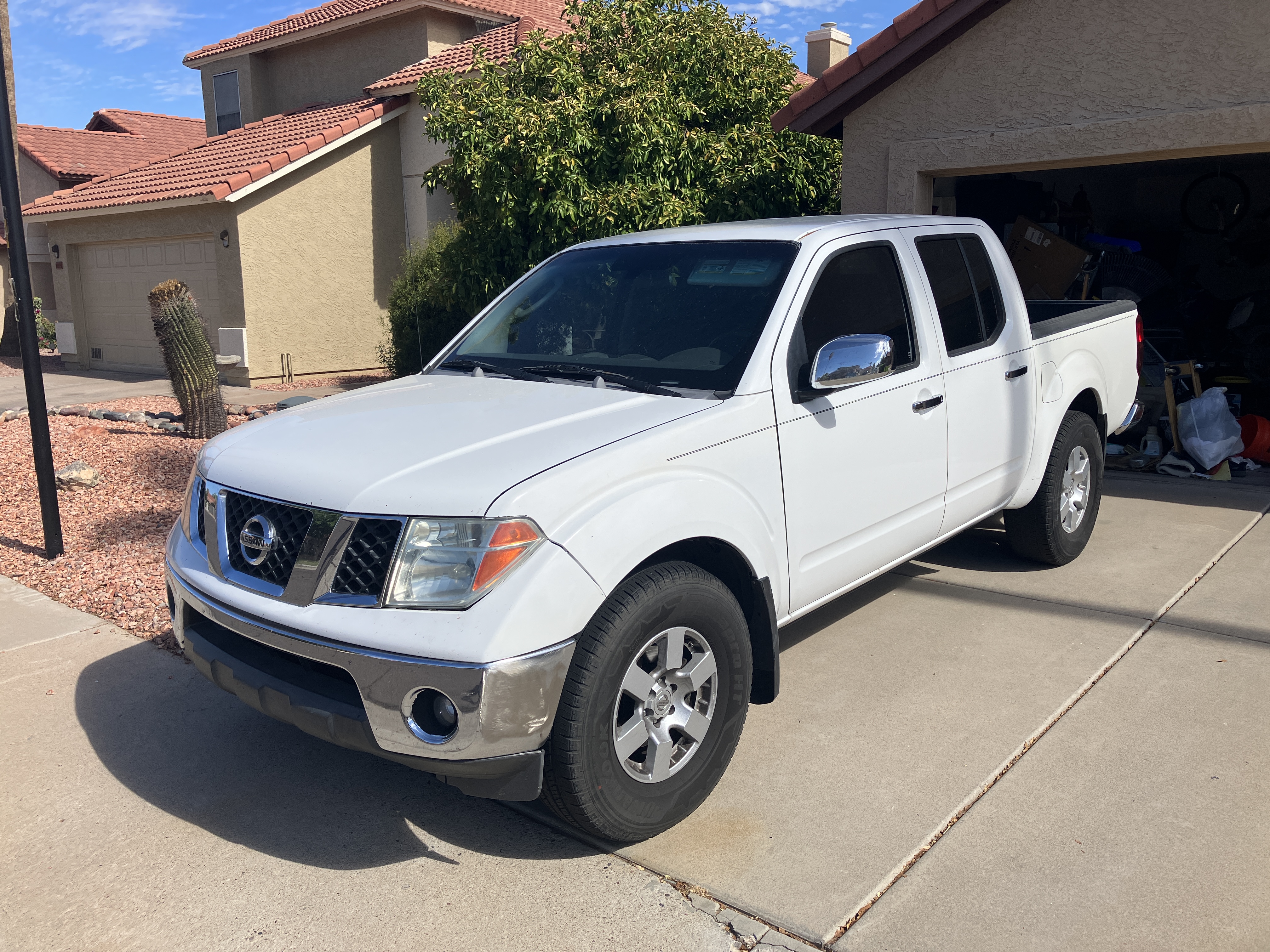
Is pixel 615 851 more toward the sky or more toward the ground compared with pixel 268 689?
more toward the ground

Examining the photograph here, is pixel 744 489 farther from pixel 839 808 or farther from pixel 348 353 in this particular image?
pixel 348 353

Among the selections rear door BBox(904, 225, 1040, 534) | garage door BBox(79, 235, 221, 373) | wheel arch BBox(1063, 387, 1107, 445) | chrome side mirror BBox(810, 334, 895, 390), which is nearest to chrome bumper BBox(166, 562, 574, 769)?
chrome side mirror BBox(810, 334, 895, 390)

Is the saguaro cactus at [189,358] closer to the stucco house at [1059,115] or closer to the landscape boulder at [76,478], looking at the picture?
the landscape boulder at [76,478]

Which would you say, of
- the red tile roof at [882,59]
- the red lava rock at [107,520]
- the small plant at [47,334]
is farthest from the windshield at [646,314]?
the small plant at [47,334]

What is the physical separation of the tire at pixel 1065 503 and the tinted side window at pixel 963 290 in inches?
37.7

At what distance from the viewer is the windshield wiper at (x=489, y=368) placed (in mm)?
4074

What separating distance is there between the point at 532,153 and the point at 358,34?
11.4 m


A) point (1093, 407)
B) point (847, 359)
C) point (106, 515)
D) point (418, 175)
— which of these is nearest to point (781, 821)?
point (847, 359)

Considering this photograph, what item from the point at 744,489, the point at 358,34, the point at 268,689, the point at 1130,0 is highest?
the point at 358,34

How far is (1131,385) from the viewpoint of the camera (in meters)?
6.54

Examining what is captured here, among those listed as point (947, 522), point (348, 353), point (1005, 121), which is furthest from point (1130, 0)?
point (348, 353)

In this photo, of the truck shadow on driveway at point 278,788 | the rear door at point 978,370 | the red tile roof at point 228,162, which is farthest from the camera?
the red tile roof at point 228,162

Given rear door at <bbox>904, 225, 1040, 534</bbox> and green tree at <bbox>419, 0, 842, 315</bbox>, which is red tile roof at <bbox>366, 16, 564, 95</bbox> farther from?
rear door at <bbox>904, 225, 1040, 534</bbox>

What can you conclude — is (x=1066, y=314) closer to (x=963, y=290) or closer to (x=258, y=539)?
(x=963, y=290)
